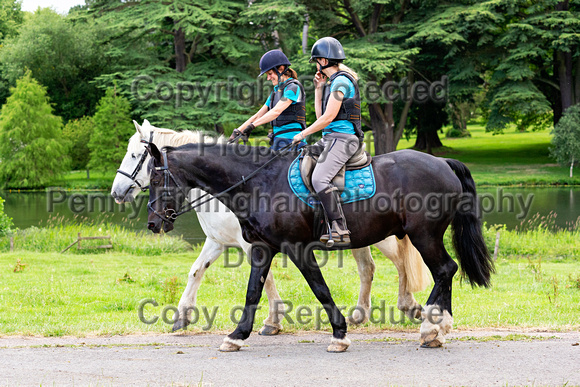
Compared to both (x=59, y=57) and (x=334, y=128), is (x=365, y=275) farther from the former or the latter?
(x=59, y=57)

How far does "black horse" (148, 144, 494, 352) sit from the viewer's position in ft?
19.3

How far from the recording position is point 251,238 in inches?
239

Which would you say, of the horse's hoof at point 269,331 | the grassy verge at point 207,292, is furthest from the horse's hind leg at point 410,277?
the horse's hoof at point 269,331

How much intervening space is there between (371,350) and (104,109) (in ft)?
125

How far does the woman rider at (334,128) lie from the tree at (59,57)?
40584 millimetres

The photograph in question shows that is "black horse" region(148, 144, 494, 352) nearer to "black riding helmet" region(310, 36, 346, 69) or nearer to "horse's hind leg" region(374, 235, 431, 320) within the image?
"black riding helmet" region(310, 36, 346, 69)

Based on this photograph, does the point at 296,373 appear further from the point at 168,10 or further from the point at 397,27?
the point at 397,27

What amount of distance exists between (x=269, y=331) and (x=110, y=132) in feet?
120

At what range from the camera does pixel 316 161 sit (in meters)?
5.96

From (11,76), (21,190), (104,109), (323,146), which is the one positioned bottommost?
(21,190)

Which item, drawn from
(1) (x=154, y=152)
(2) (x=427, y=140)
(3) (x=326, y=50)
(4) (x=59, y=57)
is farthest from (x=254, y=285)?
(2) (x=427, y=140)

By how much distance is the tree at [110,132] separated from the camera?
4072cm

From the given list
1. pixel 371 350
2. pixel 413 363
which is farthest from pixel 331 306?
pixel 413 363

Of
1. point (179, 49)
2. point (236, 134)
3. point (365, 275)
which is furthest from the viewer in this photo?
point (179, 49)
